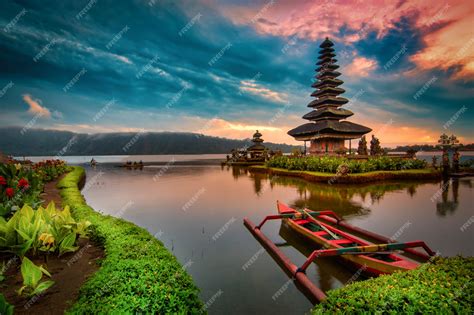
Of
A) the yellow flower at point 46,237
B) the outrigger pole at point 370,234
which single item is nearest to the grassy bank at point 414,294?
the outrigger pole at point 370,234

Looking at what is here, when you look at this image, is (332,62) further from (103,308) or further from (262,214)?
(103,308)

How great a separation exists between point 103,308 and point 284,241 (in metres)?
5.78

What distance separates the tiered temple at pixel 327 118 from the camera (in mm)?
31344

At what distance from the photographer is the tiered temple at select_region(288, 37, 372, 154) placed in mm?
31344

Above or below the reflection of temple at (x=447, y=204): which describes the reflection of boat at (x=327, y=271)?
below

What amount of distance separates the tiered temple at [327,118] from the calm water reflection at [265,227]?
1567 centimetres

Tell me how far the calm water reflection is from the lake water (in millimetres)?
19

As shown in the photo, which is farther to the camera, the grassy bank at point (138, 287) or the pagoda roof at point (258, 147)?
the pagoda roof at point (258, 147)

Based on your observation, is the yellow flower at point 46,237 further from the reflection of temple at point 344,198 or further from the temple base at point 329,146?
the temple base at point 329,146

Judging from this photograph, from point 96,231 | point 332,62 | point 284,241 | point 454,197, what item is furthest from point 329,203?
point 332,62

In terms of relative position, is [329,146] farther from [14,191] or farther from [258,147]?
[14,191]

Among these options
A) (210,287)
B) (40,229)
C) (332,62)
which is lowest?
(210,287)

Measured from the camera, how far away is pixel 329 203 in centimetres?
1198

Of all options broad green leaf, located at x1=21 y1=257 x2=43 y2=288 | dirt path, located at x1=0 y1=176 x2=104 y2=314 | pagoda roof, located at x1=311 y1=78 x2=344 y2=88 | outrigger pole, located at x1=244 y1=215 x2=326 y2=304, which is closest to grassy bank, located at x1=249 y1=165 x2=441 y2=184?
outrigger pole, located at x1=244 y1=215 x2=326 y2=304
